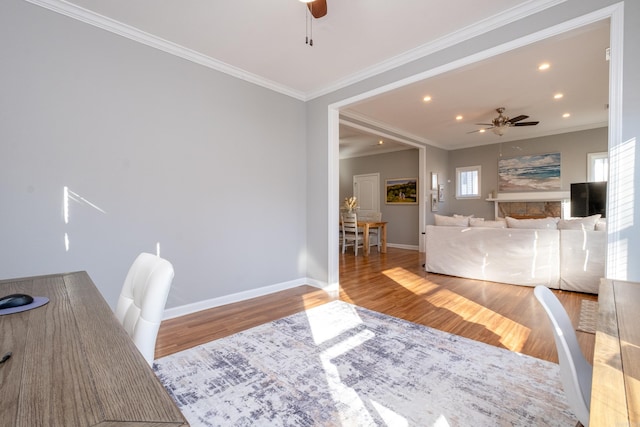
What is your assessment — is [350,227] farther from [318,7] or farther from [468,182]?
[318,7]

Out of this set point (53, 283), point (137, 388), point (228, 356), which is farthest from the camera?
point (228, 356)

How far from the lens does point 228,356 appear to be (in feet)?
7.15

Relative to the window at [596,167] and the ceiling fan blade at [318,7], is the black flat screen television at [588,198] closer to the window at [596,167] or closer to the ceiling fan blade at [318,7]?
the window at [596,167]

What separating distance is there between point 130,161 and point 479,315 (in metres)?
3.70

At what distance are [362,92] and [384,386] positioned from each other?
3.09 metres

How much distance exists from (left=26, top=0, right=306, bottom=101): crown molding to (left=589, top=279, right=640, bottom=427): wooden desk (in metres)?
3.70

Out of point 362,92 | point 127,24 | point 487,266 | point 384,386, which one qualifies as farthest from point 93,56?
point 487,266

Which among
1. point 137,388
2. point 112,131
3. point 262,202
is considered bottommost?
point 137,388

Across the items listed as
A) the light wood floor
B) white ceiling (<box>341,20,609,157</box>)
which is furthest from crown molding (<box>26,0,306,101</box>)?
the light wood floor

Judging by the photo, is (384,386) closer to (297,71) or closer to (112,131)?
(112,131)

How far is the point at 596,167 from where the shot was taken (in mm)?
6188

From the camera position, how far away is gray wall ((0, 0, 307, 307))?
2.22m

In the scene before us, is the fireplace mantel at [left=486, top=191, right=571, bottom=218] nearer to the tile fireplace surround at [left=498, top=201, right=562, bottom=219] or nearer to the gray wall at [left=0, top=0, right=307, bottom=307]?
the tile fireplace surround at [left=498, top=201, right=562, bottom=219]

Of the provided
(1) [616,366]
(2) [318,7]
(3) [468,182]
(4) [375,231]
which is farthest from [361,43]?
(3) [468,182]
